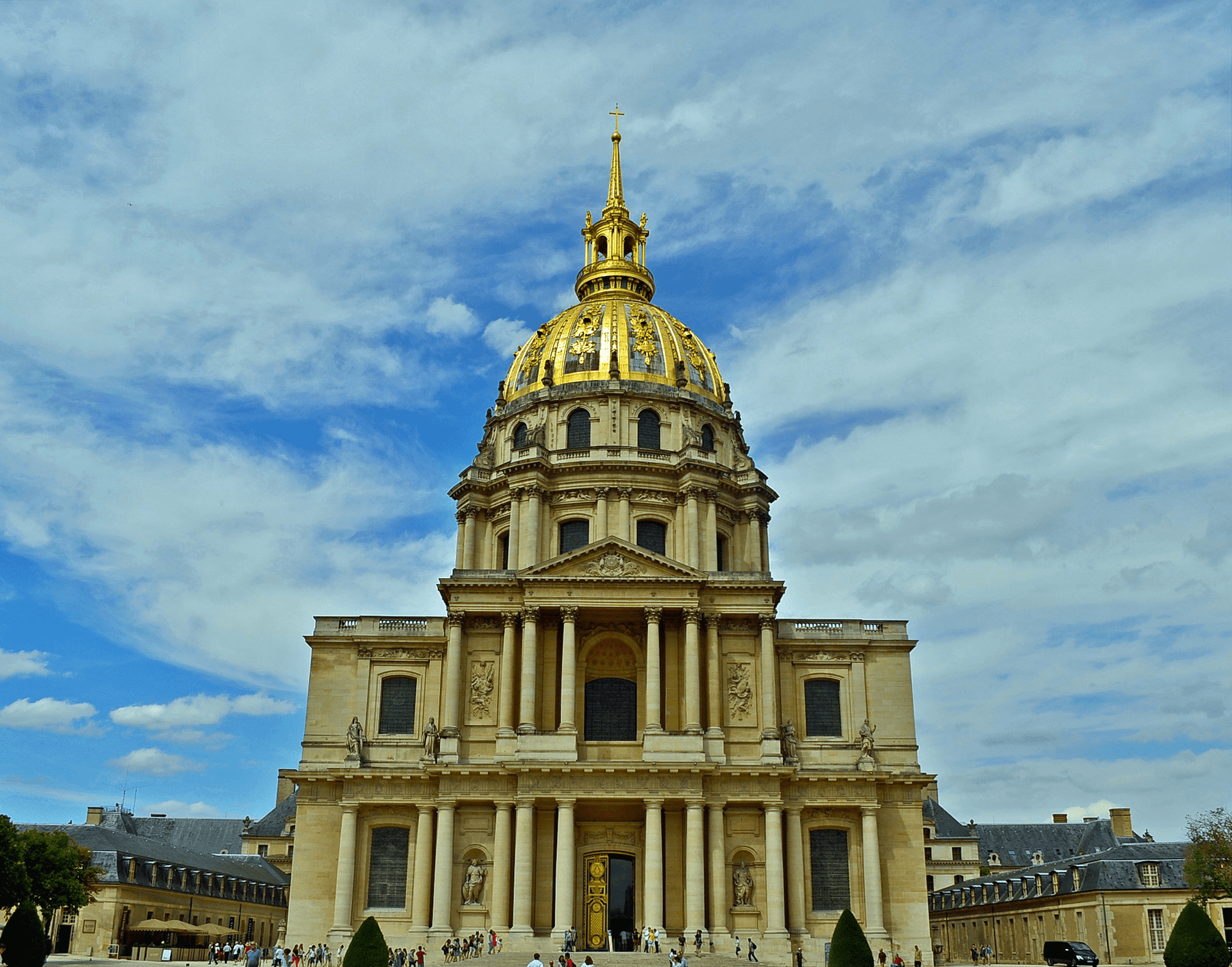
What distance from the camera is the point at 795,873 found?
Answer: 4722 cm

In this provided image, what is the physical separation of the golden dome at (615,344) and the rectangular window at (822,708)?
61.4 feet

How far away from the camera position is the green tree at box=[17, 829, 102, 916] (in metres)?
44.7

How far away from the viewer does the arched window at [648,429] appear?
202 ft

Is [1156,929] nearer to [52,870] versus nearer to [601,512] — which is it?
[601,512]

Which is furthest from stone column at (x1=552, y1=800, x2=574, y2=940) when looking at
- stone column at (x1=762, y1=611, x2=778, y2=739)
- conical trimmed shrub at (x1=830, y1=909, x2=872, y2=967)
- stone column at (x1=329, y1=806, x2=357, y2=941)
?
conical trimmed shrub at (x1=830, y1=909, x2=872, y2=967)

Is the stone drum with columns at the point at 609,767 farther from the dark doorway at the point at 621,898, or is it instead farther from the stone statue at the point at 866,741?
the stone statue at the point at 866,741

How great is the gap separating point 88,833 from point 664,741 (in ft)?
111

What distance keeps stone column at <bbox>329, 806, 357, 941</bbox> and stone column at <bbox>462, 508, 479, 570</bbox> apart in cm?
1581

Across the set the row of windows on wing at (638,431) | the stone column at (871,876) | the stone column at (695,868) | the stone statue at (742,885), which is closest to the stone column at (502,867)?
the stone column at (695,868)

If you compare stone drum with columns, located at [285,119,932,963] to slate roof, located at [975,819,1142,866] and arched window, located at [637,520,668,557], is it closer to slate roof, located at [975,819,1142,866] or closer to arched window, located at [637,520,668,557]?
arched window, located at [637,520,668,557]

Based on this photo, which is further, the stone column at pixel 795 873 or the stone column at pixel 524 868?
the stone column at pixel 795 873

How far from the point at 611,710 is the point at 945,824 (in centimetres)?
4634

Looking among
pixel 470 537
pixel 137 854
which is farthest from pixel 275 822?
pixel 470 537

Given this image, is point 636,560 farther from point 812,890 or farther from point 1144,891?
point 1144,891
